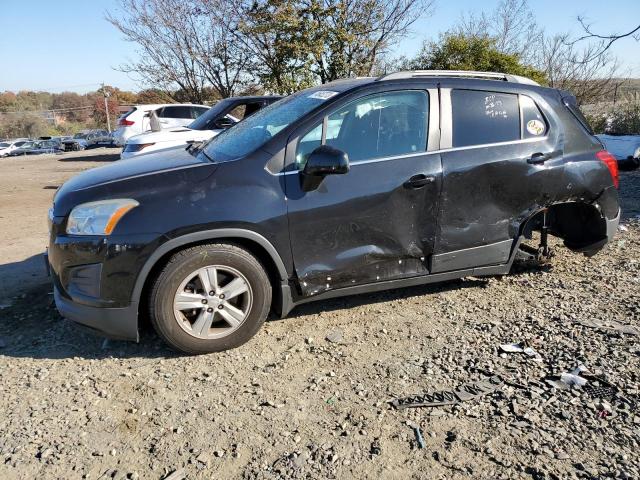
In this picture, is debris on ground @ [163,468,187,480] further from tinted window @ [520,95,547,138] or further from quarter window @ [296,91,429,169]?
tinted window @ [520,95,547,138]

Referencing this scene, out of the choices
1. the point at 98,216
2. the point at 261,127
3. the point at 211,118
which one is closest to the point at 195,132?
the point at 211,118

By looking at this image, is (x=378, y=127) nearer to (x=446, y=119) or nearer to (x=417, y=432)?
(x=446, y=119)

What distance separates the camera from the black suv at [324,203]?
3.26 m

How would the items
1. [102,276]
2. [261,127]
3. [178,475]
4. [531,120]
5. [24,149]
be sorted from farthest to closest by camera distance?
[24,149] < [531,120] < [261,127] < [102,276] < [178,475]

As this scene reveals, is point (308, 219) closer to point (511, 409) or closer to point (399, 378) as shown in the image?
point (399, 378)

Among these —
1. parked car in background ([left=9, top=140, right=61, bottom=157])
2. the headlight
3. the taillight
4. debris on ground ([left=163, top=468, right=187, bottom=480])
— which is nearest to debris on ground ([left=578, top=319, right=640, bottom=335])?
the taillight

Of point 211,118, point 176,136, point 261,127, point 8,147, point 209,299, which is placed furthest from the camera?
point 8,147

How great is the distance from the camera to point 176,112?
1588cm

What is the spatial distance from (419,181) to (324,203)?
29.6 inches

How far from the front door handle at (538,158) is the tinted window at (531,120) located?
17 cm

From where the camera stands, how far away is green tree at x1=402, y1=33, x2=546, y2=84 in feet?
48.1

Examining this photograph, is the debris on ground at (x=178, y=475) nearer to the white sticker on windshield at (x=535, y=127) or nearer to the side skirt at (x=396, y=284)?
the side skirt at (x=396, y=284)

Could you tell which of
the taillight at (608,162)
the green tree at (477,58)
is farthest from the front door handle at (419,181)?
the green tree at (477,58)

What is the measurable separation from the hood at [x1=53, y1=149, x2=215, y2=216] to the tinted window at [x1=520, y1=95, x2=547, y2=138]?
2.54m
